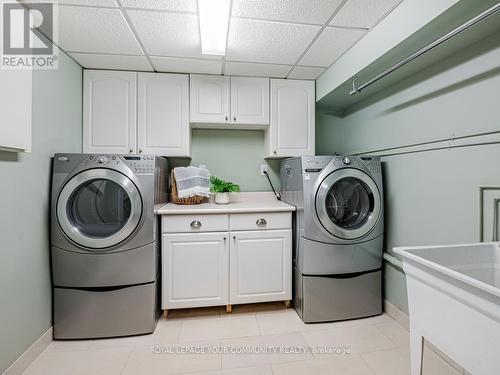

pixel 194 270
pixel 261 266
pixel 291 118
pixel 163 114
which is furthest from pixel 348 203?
pixel 163 114

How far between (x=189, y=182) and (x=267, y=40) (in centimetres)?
130

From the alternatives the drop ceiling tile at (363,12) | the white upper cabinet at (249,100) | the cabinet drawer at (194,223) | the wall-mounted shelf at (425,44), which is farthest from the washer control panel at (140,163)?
the wall-mounted shelf at (425,44)

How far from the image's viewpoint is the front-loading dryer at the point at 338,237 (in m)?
1.88

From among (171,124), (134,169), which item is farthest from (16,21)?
(171,124)

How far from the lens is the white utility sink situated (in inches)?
27.9

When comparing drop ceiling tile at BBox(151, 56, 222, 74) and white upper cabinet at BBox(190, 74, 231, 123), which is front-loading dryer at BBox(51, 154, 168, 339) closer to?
white upper cabinet at BBox(190, 74, 231, 123)

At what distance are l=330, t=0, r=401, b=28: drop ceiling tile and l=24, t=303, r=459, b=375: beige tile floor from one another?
7.01 ft

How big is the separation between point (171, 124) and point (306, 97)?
1366 millimetres

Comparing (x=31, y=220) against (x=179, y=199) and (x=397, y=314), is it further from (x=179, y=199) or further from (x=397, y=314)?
(x=397, y=314)

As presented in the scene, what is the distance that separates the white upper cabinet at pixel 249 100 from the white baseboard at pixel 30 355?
7.16 feet

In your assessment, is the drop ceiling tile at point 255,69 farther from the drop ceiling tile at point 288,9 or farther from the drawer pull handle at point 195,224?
the drawer pull handle at point 195,224

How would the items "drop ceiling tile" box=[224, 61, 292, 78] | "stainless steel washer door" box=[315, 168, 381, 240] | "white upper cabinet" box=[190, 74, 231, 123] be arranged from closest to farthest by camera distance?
"stainless steel washer door" box=[315, 168, 381, 240] → "drop ceiling tile" box=[224, 61, 292, 78] → "white upper cabinet" box=[190, 74, 231, 123]

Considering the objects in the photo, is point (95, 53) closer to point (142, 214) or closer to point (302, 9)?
point (142, 214)

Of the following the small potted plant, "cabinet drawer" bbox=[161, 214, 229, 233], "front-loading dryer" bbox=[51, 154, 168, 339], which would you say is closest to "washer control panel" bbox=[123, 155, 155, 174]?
"front-loading dryer" bbox=[51, 154, 168, 339]
